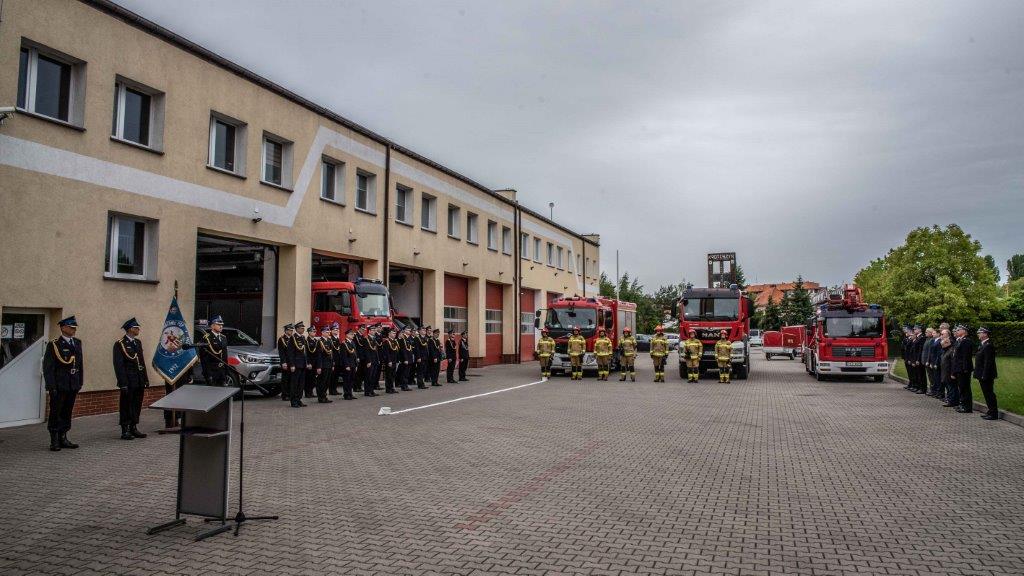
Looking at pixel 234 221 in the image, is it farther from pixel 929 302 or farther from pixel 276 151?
pixel 929 302

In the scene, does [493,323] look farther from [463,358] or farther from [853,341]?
[853,341]

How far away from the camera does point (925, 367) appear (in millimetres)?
18469

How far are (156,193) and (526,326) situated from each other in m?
24.5

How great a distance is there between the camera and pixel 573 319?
86.9ft

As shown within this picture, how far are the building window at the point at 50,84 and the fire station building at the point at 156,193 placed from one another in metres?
0.03

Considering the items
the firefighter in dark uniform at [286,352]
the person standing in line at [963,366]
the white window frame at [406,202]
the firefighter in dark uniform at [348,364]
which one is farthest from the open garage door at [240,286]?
the person standing in line at [963,366]

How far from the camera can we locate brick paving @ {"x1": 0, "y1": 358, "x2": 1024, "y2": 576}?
16.8 feet

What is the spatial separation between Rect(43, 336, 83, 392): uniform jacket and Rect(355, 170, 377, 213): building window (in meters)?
13.7

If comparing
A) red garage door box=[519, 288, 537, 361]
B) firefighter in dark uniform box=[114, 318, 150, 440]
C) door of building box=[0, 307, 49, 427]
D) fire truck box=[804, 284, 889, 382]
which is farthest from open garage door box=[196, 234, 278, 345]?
red garage door box=[519, 288, 537, 361]

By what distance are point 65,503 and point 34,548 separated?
1.52 m

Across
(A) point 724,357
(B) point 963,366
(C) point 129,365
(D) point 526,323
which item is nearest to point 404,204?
(A) point 724,357

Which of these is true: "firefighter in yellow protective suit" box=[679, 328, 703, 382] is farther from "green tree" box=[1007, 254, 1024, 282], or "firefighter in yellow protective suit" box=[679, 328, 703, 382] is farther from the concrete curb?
"green tree" box=[1007, 254, 1024, 282]

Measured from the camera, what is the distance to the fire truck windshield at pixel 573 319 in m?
26.4

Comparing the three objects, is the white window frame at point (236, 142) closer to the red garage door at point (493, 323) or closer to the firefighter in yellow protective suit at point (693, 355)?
the firefighter in yellow protective suit at point (693, 355)
